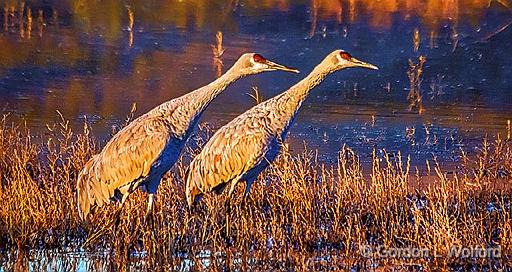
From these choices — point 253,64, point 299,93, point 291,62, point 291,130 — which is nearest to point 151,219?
point 253,64

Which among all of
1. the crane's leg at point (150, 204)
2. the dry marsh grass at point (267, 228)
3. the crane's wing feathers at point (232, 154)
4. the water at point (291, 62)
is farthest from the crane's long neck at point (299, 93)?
the water at point (291, 62)

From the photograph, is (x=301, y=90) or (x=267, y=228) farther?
(x=301, y=90)

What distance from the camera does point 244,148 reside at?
8.38 meters

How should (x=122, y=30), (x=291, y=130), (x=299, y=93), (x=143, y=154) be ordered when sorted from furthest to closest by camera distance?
(x=122, y=30) < (x=291, y=130) < (x=299, y=93) < (x=143, y=154)

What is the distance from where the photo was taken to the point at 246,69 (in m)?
8.41

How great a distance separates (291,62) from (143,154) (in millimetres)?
9369

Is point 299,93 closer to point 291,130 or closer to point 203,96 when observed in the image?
point 203,96

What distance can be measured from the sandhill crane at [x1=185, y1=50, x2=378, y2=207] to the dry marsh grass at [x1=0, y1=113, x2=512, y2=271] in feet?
0.67

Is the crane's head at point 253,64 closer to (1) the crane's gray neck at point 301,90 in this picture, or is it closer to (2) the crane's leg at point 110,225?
(1) the crane's gray neck at point 301,90

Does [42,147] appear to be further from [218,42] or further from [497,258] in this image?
[218,42]

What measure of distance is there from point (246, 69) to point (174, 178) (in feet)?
4.79

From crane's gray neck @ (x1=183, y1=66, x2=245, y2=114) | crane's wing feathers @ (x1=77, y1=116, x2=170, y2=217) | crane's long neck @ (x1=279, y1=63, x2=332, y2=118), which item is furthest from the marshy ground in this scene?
crane's gray neck @ (x1=183, y1=66, x2=245, y2=114)

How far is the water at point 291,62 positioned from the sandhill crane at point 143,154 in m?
3.62

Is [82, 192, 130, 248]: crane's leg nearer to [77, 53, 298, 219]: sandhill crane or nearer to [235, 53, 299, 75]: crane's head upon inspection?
[77, 53, 298, 219]: sandhill crane
